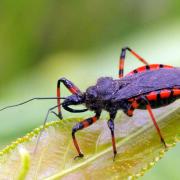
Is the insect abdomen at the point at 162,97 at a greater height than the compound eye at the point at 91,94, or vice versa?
the compound eye at the point at 91,94

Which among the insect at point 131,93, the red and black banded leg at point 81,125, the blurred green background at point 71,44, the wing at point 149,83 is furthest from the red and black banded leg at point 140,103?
the blurred green background at point 71,44

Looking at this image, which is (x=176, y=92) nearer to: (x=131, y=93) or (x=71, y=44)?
(x=131, y=93)

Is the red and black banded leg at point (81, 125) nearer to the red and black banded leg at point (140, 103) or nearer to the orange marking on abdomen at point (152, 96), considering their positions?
the red and black banded leg at point (140, 103)

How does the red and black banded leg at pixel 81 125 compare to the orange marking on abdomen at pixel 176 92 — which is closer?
the red and black banded leg at pixel 81 125

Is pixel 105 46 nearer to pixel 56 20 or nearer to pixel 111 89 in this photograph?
pixel 56 20

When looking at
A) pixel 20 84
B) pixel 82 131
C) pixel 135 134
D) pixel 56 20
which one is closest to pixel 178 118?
pixel 135 134

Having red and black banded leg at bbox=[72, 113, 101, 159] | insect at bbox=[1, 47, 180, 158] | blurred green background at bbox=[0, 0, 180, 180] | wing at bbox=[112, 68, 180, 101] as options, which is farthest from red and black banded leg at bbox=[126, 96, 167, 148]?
blurred green background at bbox=[0, 0, 180, 180]

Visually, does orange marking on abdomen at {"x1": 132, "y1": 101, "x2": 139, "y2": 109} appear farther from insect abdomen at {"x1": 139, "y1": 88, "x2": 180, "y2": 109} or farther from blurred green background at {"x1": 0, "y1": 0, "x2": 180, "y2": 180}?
blurred green background at {"x1": 0, "y1": 0, "x2": 180, "y2": 180}
